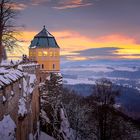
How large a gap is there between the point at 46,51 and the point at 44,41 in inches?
75.0

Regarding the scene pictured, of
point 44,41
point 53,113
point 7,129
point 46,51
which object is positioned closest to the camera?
point 7,129

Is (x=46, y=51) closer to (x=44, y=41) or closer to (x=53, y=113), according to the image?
(x=44, y=41)

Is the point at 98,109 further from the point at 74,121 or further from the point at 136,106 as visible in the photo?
the point at 136,106

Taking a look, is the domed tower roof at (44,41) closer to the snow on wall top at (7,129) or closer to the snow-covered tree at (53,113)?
the snow-covered tree at (53,113)

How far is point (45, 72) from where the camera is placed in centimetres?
6200

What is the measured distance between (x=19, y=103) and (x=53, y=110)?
88.8 feet

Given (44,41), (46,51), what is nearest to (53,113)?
(46,51)

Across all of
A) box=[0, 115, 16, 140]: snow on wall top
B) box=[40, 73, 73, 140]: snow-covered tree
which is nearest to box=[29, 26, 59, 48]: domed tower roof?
box=[40, 73, 73, 140]: snow-covered tree

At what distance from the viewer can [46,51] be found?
218 ft

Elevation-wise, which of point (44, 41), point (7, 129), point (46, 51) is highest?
point (44, 41)

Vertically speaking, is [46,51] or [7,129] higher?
[46,51]

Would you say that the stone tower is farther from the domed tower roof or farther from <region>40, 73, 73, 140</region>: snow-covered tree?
<region>40, 73, 73, 140</region>: snow-covered tree

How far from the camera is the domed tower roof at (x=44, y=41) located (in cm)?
6538

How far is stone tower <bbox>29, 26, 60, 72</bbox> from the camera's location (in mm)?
65500
